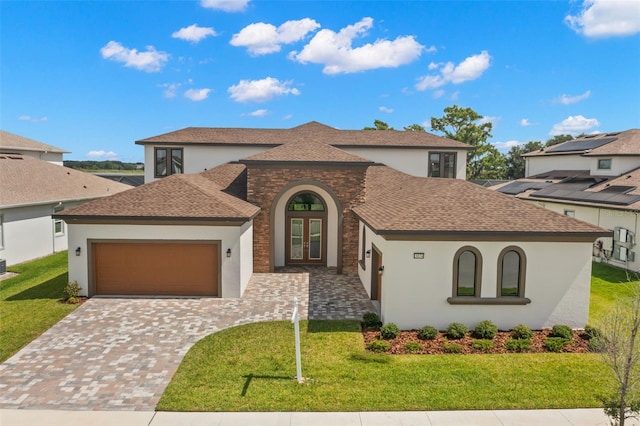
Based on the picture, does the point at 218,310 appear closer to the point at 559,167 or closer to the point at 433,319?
the point at 433,319

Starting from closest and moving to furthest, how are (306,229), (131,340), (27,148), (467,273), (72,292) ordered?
(131,340), (467,273), (72,292), (306,229), (27,148)

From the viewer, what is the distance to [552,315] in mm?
11992

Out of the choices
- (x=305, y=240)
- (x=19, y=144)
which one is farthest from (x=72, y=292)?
(x=19, y=144)

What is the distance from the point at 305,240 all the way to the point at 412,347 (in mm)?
9937

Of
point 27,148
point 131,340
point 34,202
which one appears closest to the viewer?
point 131,340

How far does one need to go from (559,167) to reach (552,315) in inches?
1178

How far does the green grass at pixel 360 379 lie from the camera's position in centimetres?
801

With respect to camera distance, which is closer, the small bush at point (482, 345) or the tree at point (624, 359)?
the tree at point (624, 359)

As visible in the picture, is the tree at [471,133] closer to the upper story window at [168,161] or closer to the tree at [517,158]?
the tree at [517,158]

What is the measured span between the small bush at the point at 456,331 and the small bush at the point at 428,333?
41 centimetres

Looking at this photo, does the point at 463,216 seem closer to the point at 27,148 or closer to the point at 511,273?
the point at 511,273

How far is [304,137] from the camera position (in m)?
Result: 26.9

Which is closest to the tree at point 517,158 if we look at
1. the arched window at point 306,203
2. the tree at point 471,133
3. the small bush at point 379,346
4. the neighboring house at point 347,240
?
the tree at point 471,133

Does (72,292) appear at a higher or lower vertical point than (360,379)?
higher
